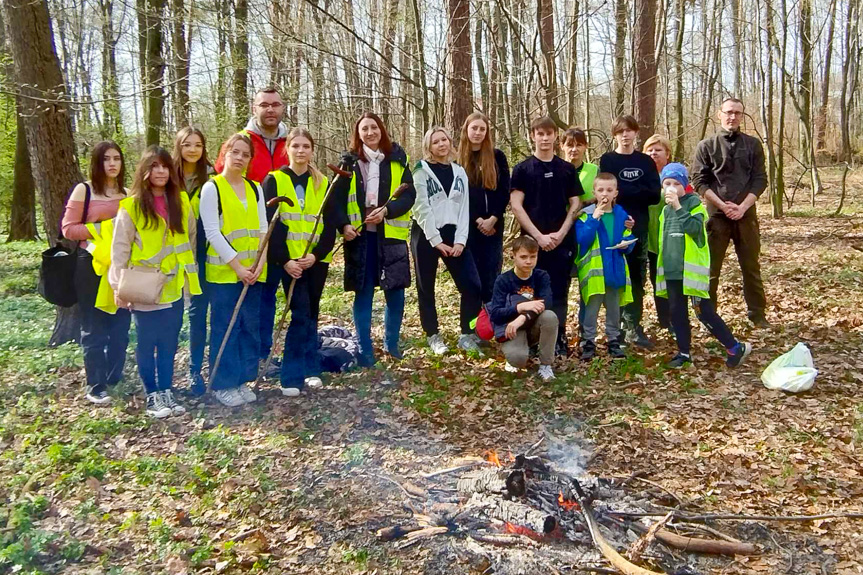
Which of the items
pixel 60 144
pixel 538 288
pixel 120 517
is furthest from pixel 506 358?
pixel 60 144

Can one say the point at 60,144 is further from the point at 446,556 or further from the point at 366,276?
the point at 446,556

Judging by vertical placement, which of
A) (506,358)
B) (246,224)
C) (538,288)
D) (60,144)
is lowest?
(506,358)

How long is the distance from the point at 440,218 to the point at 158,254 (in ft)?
7.97

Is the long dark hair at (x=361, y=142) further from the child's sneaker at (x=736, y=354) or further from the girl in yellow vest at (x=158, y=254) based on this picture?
the child's sneaker at (x=736, y=354)

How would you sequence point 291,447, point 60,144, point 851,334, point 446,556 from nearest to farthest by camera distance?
point 446,556, point 291,447, point 851,334, point 60,144

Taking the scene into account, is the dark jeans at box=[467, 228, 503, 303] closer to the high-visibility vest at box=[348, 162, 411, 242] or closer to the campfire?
the high-visibility vest at box=[348, 162, 411, 242]

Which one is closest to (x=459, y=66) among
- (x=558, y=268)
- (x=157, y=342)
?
(x=558, y=268)

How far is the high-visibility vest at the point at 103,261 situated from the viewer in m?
5.15

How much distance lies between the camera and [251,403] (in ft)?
17.6

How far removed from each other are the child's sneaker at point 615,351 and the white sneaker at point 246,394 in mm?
3273

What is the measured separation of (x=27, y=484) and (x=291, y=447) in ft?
5.42

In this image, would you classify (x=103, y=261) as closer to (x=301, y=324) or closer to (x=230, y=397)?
(x=230, y=397)

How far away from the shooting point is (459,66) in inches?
327

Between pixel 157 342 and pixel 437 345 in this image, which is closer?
pixel 157 342
